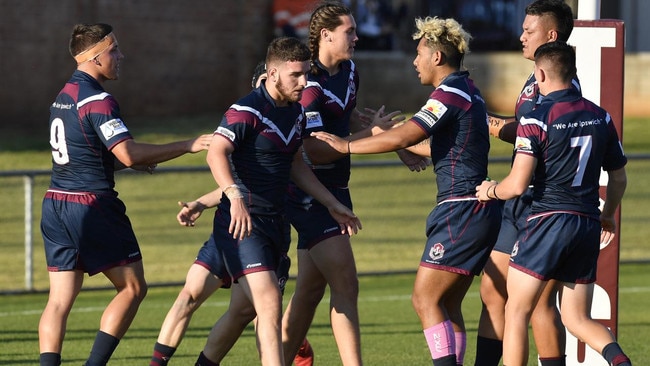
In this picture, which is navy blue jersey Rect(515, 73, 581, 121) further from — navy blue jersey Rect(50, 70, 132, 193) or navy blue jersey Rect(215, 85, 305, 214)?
navy blue jersey Rect(50, 70, 132, 193)

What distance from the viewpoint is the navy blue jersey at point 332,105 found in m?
7.84

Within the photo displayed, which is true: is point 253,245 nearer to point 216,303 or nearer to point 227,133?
point 227,133

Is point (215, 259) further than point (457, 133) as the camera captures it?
Yes

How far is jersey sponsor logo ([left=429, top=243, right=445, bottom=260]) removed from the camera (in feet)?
23.9

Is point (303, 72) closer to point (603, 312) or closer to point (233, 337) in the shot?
point (233, 337)

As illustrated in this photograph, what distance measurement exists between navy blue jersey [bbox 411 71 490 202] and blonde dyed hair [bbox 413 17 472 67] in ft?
0.47

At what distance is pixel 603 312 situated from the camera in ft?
27.3

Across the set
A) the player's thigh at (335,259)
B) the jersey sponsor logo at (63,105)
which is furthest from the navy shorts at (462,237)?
the jersey sponsor logo at (63,105)

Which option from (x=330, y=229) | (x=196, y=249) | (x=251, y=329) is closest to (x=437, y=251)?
(x=330, y=229)

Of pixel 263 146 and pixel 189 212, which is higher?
pixel 263 146

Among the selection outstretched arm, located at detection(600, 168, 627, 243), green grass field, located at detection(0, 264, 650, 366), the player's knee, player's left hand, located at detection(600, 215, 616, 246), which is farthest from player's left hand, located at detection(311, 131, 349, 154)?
green grass field, located at detection(0, 264, 650, 366)

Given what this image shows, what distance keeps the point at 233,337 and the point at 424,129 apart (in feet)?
5.72

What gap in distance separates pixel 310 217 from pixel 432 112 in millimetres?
1149

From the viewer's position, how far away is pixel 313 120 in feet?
25.3
